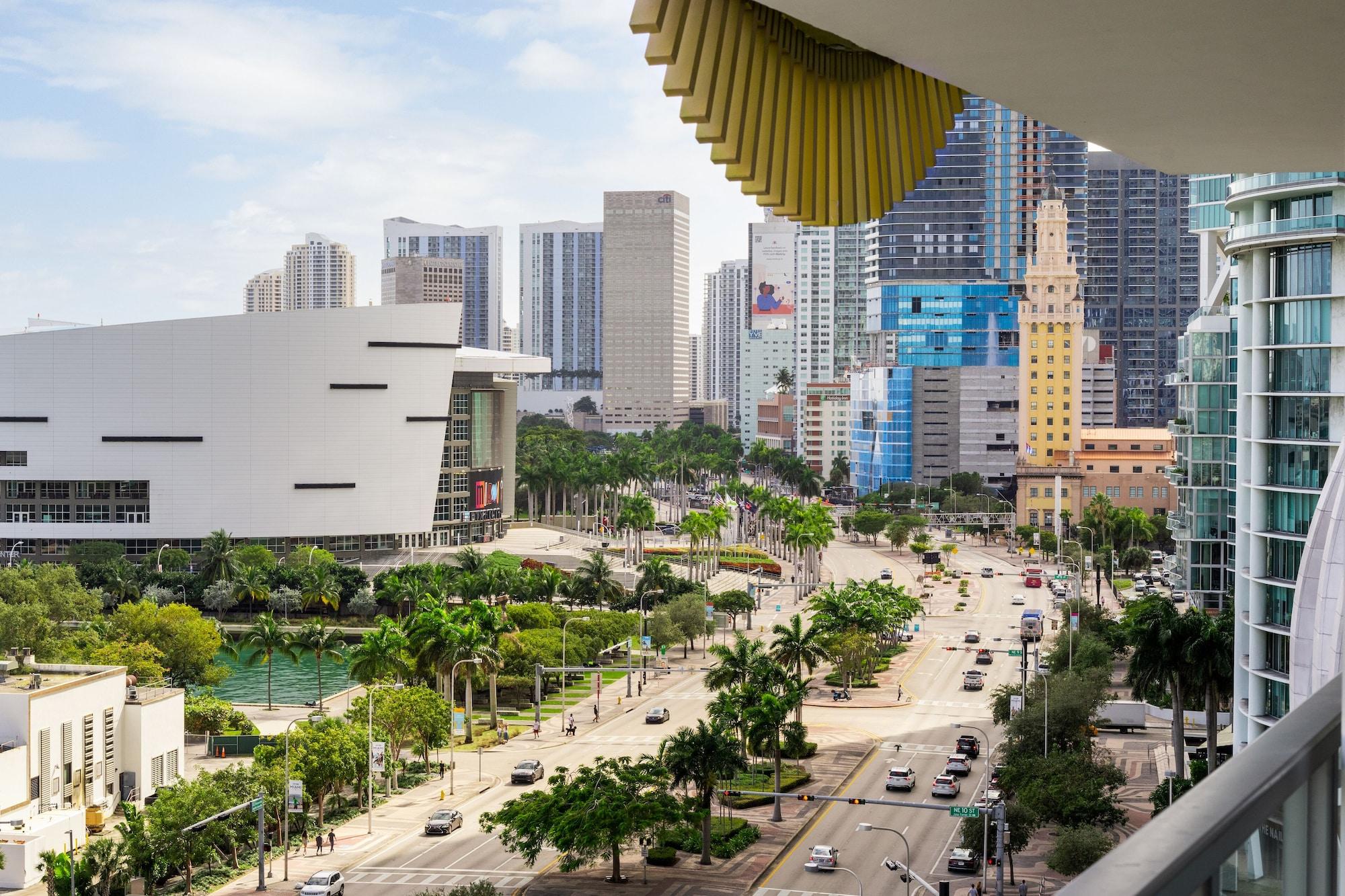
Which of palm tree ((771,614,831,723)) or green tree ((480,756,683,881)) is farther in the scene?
palm tree ((771,614,831,723))

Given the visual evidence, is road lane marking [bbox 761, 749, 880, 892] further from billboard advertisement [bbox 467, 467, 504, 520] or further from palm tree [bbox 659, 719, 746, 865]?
billboard advertisement [bbox 467, 467, 504, 520]

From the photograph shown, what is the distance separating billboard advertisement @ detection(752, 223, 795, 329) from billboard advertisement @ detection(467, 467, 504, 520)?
89830 millimetres

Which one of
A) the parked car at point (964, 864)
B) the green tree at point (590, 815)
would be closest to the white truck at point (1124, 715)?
the parked car at point (964, 864)

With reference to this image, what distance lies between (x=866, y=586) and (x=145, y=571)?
1497 inches

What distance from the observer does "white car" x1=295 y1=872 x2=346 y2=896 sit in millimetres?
29188

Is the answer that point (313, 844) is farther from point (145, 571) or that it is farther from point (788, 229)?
point (788, 229)

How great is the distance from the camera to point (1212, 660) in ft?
117

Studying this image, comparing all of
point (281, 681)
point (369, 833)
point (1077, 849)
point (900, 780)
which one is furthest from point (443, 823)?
point (281, 681)

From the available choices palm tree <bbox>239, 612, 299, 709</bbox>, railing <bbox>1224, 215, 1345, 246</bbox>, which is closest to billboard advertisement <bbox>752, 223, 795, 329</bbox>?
palm tree <bbox>239, 612, 299, 709</bbox>

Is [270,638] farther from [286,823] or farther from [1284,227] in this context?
[1284,227]

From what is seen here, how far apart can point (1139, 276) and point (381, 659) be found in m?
140

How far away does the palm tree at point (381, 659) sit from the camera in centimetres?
4647

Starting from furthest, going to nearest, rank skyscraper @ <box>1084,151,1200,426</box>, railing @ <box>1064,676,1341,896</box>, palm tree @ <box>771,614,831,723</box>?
skyscraper @ <box>1084,151,1200,426</box>
palm tree @ <box>771,614,831,723</box>
railing @ <box>1064,676,1341,896</box>

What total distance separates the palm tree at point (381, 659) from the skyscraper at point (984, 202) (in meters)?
103
